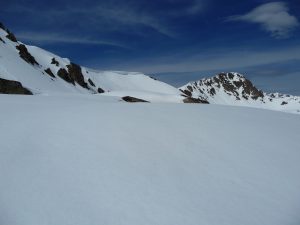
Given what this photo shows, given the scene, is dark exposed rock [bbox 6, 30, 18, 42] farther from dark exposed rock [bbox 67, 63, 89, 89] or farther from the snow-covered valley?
the snow-covered valley

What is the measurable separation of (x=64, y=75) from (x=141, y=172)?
48.0 metres

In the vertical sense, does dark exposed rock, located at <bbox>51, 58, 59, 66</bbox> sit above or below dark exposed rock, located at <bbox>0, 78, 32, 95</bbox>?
above

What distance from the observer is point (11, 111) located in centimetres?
754

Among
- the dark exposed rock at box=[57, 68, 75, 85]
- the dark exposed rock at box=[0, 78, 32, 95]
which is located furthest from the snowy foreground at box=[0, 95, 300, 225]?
the dark exposed rock at box=[57, 68, 75, 85]

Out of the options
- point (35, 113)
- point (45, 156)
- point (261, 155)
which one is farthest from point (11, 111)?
point (261, 155)

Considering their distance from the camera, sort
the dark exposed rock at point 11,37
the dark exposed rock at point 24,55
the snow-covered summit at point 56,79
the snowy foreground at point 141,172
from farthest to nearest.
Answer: the dark exposed rock at point 11,37 < the dark exposed rock at point 24,55 < the snow-covered summit at point 56,79 < the snowy foreground at point 141,172

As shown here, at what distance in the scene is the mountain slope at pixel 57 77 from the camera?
28.8m

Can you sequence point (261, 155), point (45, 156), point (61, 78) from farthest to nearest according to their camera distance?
point (61, 78) → point (261, 155) → point (45, 156)

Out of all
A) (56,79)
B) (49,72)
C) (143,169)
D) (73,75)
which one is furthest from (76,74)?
(143,169)

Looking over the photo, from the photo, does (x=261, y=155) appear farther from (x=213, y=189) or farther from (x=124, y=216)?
(x=124, y=216)

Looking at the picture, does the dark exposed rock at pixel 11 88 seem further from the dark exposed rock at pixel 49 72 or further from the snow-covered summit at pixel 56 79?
the dark exposed rock at pixel 49 72

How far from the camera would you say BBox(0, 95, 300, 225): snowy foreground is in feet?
12.8

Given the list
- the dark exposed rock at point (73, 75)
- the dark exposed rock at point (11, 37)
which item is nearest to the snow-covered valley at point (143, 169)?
the dark exposed rock at point (11, 37)

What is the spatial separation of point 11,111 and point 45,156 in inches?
122
